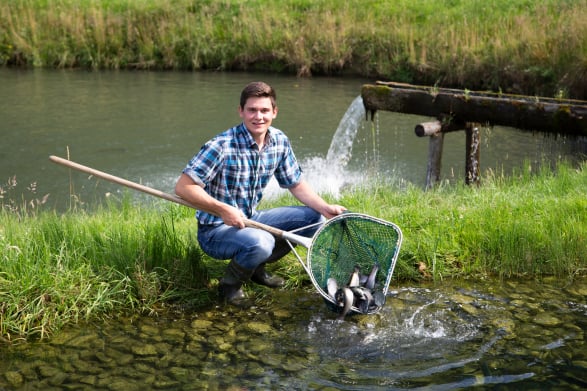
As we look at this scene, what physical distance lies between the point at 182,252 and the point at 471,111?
15.0ft

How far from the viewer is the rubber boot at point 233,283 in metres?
4.86

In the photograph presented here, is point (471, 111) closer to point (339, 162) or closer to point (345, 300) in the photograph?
point (339, 162)

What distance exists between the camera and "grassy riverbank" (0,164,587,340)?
15.4ft

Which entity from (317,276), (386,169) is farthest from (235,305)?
(386,169)

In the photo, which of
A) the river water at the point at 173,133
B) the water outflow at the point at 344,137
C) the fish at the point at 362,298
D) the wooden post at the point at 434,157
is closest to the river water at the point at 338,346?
the fish at the point at 362,298

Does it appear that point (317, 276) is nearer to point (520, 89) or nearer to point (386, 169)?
point (386, 169)

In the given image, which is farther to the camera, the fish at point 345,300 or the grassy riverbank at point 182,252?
the grassy riverbank at point 182,252

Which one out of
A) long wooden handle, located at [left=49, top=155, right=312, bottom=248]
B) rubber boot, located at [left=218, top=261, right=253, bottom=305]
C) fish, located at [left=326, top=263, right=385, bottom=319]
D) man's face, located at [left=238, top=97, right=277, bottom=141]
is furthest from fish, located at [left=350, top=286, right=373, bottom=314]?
man's face, located at [left=238, top=97, right=277, bottom=141]

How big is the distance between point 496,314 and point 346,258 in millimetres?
1027

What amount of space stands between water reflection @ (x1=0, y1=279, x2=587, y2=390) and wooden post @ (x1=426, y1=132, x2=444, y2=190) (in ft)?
13.0

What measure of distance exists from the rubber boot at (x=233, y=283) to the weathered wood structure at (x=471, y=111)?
14.2 feet

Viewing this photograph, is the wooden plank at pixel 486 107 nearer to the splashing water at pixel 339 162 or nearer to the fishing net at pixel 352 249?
the splashing water at pixel 339 162

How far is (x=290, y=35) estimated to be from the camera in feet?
63.1

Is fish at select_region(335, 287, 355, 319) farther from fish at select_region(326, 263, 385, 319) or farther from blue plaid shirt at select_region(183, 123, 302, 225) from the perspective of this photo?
blue plaid shirt at select_region(183, 123, 302, 225)
